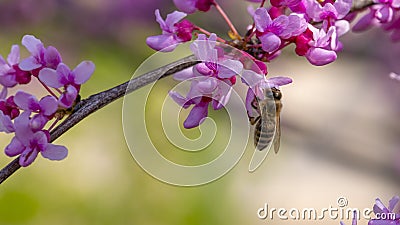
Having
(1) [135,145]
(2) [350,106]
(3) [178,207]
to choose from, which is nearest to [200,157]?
(3) [178,207]

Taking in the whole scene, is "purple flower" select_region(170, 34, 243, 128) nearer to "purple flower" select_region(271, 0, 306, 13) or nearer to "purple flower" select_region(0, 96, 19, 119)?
"purple flower" select_region(271, 0, 306, 13)

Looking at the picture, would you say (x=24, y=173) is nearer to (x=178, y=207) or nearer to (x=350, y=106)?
(x=178, y=207)

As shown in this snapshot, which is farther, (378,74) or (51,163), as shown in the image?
(378,74)

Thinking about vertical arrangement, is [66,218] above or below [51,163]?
below

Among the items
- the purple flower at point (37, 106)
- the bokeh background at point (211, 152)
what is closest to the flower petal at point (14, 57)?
the purple flower at point (37, 106)

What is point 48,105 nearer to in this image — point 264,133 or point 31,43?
point 31,43

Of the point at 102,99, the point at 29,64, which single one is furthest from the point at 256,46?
the point at 29,64

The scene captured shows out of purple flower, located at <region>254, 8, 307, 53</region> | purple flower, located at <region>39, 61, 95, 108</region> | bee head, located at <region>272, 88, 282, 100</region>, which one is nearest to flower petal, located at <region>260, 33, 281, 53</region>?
purple flower, located at <region>254, 8, 307, 53</region>
